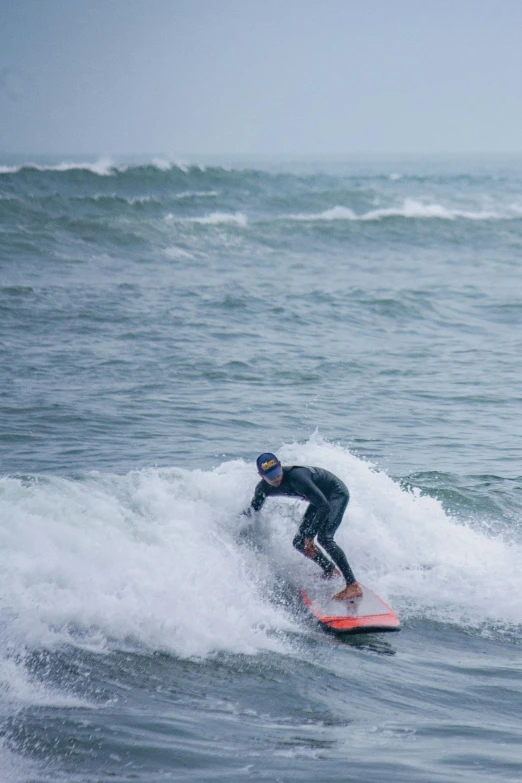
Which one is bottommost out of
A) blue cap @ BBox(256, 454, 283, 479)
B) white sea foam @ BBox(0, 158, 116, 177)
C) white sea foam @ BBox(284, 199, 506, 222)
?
blue cap @ BBox(256, 454, 283, 479)

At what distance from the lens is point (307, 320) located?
21.7 m

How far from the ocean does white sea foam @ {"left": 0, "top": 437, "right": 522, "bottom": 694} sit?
26mm

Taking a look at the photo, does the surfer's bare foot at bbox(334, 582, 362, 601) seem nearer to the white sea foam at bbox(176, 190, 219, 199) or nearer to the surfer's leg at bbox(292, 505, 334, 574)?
the surfer's leg at bbox(292, 505, 334, 574)

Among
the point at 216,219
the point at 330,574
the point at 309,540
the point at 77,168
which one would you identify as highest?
the point at 77,168

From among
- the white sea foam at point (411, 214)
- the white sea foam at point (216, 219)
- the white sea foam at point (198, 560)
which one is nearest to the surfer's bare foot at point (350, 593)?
the white sea foam at point (198, 560)

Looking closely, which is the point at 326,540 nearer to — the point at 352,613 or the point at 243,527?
the point at 352,613

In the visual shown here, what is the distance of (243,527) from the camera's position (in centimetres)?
970

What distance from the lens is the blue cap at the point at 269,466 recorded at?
8.98 meters

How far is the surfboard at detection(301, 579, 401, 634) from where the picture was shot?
27.2 feet

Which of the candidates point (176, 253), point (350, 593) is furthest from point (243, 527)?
point (176, 253)

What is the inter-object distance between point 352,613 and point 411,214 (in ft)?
115

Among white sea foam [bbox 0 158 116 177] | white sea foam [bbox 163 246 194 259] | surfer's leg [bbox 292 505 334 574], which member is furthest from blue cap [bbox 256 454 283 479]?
white sea foam [bbox 0 158 116 177]

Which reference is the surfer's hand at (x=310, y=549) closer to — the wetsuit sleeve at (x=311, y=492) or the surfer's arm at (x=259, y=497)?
the wetsuit sleeve at (x=311, y=492)

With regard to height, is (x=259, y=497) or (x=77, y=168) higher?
(x=77, y=168)
